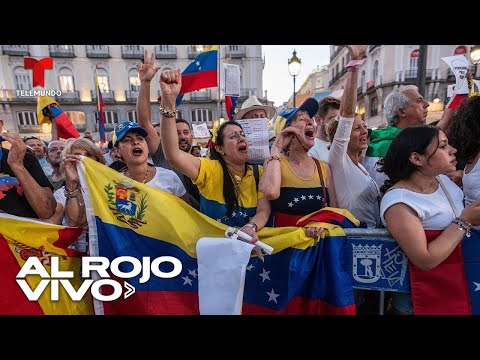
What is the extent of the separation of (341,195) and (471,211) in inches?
31.5

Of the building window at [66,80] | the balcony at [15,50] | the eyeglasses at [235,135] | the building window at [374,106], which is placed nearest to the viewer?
the eyeglasses at [235,135]

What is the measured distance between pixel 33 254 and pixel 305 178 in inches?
83.5

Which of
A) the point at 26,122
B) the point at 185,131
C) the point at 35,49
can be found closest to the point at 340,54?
the point at 35,49

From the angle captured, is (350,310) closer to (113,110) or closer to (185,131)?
(185,131)

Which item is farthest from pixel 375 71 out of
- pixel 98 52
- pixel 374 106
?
pixel 98 52

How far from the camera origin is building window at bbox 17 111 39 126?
2989 cm

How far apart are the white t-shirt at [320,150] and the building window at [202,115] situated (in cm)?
3084

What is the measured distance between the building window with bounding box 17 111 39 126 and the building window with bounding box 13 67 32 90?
105 inches

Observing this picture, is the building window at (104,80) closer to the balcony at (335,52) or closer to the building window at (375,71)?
the building window at (375,71)

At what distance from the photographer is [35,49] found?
29203 mm

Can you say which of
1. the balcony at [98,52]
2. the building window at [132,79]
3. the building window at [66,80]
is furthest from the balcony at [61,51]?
the building window at [132,79]

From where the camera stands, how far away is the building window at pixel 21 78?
30.0m

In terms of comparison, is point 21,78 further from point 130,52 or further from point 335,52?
point 335,52

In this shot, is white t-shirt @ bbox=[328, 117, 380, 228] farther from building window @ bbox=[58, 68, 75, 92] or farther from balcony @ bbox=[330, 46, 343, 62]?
balcony @ bbox=[330, 46, 343, 62]
